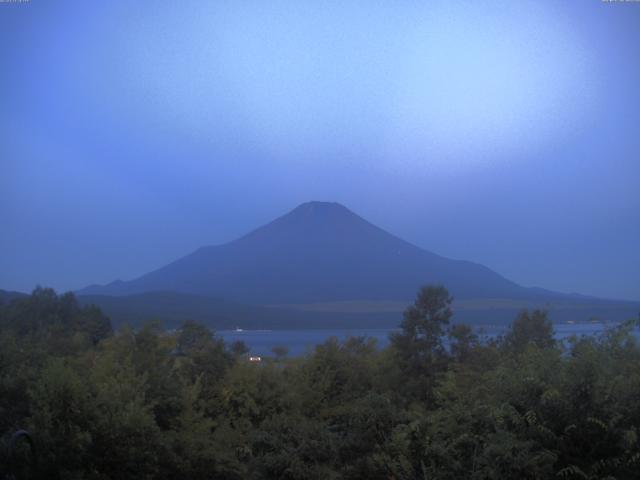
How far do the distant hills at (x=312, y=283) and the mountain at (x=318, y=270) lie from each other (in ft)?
0.70

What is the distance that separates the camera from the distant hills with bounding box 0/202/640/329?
103706 millimetres

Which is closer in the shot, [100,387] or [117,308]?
[100,387]

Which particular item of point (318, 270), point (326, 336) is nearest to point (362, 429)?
point (326, 336)

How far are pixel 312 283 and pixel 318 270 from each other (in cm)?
768

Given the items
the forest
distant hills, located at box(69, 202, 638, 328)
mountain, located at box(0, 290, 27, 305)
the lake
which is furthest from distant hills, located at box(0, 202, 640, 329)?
the forest

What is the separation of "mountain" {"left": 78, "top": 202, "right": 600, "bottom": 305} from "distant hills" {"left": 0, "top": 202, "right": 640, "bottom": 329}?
8.4 inches

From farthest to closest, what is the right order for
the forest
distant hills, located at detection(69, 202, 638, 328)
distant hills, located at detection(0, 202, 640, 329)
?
distant hills, located at detection(69, 202, 638, 328), distant hills, located at detection(0, 202, 640, 329), the forest

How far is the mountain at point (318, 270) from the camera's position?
406ft

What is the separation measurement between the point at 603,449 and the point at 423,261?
128 m

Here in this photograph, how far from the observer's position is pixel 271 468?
959 centimetres

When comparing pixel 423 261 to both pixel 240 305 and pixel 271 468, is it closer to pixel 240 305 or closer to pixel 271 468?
pixel 240 305

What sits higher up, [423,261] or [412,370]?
[423,261]

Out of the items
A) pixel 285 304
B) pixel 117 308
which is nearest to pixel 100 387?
pixel 117 308

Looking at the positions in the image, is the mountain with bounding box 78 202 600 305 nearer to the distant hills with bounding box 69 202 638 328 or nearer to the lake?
the distant hills with bounding box 69 202 638 328
